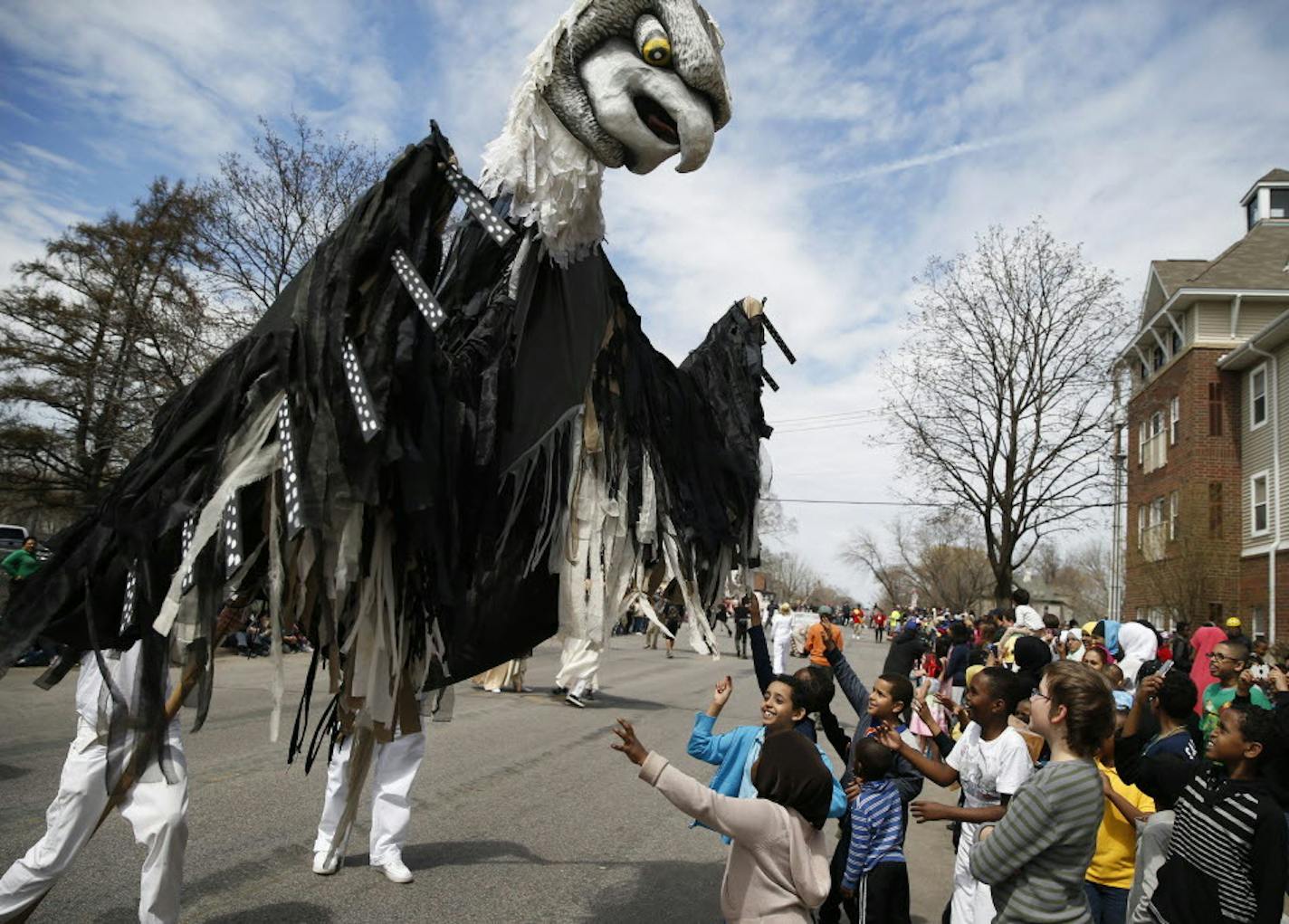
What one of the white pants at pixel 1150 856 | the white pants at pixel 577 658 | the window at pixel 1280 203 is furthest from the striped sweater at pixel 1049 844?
the window at pixel 1280 203

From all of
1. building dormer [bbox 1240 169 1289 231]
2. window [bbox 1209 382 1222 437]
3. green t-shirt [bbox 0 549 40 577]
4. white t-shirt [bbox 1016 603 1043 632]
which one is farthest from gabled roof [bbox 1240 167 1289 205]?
green t-shirt [bbox 0 549 40 577]

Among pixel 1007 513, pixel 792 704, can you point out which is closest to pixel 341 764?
pixel 792 704

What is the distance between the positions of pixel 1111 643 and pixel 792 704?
8.01 metres

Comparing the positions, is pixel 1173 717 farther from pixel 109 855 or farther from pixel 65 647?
pixel 109 855

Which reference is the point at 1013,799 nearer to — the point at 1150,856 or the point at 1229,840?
the point at 1229,840

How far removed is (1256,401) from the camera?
22.3 meters

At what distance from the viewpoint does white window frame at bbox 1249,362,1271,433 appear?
21584 millimetres

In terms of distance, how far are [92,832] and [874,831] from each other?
3143mm

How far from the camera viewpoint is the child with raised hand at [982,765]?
4.28 meters

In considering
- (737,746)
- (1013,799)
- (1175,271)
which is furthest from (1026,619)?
(1175,271)

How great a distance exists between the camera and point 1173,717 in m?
4.68

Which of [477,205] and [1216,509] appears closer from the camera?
[477,205]

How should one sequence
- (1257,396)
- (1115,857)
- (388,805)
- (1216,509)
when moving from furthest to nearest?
(1216,509), (1257,396), (388,805), (1115,857)

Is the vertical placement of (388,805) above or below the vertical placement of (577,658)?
below
